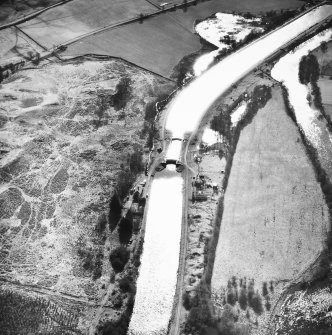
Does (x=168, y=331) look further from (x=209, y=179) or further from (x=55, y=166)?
(x=55, y=166)

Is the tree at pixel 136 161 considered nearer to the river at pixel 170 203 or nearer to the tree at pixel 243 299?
the river at pixel 170 203

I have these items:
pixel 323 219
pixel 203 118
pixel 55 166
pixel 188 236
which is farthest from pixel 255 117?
pixel 55 166

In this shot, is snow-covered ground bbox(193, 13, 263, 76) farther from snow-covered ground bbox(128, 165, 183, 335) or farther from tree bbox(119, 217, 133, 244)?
tree bbox(119, 217, 133, 244)

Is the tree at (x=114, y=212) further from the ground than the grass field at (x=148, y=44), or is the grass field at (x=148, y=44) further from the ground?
the grass field at (x=148, y=44)

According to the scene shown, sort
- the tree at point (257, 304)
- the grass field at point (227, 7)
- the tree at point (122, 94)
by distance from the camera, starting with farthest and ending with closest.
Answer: the grass field at point (227, 7), the tree at point (122, 94), the tree at point (257, 304)

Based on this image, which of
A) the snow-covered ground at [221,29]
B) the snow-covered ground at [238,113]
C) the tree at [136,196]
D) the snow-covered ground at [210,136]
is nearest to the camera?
the tree at [136,196]

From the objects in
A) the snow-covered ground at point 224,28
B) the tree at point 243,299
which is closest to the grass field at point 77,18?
the snow-covered ground at point 224,28

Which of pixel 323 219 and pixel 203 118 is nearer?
pixel 323 219

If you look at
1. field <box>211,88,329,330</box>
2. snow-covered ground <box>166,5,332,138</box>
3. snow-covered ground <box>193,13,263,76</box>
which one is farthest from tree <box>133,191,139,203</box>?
snow-covered ground <box>193,13,263,76</box>
